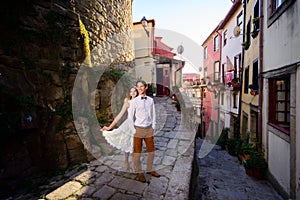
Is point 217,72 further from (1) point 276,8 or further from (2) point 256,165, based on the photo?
(2) point 256,165

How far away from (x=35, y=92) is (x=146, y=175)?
Result: 2.88 m

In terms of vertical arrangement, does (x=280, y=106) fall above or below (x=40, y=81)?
below

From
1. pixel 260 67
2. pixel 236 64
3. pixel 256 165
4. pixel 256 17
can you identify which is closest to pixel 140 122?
pixel 256 165

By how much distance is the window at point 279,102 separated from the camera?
459cm

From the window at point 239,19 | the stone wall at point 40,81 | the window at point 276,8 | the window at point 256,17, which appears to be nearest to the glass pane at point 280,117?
the window at point 276,8

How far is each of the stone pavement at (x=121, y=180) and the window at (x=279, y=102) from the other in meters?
2.90

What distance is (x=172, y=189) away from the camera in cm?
250

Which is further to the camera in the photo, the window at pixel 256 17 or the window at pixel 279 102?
the window at pixel 256 17

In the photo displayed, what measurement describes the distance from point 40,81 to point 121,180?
2.70 m

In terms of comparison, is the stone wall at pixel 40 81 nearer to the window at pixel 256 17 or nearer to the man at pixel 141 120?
the man at pixel 141 120

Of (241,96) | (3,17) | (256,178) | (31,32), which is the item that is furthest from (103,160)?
(241,96)

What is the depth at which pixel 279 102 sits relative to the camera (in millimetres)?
4789

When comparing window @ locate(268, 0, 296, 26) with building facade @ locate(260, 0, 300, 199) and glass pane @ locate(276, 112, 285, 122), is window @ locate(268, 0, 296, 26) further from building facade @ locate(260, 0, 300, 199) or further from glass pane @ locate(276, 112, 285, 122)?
glass pane @ locate(276, 112, 285, 122)

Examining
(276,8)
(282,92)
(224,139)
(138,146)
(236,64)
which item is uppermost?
(276,8)
